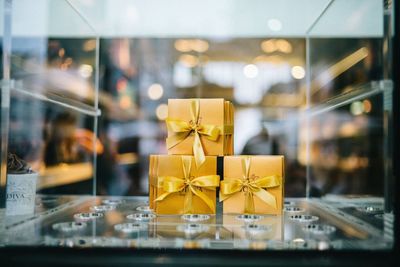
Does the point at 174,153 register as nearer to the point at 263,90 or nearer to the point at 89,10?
the point at 89,10

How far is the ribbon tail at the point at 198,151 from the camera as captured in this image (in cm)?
118

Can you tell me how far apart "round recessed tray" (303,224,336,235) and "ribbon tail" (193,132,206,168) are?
1.15 feet

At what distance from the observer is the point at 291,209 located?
1326 mm

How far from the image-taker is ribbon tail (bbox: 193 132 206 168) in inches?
46.5

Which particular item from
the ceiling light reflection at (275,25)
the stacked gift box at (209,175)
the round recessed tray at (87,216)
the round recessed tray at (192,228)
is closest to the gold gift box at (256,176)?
the stacked gift box at (209,175)

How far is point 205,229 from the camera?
97cm

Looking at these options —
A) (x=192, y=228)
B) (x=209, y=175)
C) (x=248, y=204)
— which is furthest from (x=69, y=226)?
(x=248, y=204)

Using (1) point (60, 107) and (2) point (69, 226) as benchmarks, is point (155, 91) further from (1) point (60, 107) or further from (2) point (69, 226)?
(2) point (69, 226)

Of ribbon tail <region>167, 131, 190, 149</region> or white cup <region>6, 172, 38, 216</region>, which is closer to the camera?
white cup <region>6, 172, 38, 216</region>

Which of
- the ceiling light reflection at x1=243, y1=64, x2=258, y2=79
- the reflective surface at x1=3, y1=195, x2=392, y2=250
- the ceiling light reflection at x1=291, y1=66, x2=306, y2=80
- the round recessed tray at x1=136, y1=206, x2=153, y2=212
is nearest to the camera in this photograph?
the reflective surface at x1=3, y1=195, x2=392, y2=250

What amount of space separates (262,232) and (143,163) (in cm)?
122

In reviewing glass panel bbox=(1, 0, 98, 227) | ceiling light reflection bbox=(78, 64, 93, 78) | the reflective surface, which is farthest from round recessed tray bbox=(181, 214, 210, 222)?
ceiling light reflection bbox=(78, 64, 93, 78)

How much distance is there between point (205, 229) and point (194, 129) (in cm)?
35

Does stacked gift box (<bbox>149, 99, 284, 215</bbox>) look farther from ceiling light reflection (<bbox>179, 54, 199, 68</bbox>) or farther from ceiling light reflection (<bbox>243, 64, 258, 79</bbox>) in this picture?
ceiling light reflection (<bbox>243, 64, 258, 79</bbox>)
